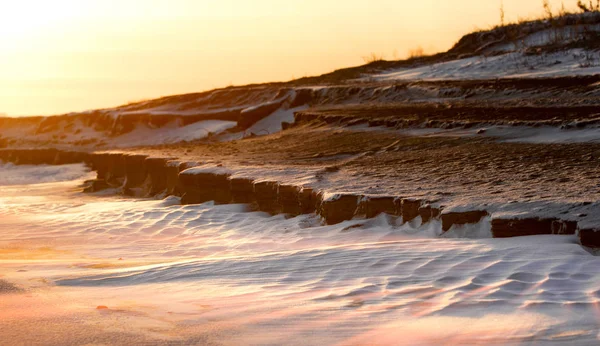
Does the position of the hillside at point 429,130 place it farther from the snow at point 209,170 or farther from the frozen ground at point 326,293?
the frozen ground at point 326,293

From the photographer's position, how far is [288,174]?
8945 millimetres

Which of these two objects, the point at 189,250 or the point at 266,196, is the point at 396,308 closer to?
the point at 189,250

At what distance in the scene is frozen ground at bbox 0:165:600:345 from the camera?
3473mm

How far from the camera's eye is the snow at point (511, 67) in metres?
14.2

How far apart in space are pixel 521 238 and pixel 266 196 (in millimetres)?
3703

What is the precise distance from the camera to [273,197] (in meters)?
8.38

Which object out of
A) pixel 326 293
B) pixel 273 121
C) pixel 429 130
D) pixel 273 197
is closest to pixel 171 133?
pixel 273 121

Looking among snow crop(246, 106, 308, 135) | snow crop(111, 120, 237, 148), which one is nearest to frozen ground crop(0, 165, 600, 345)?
snow crop(246, 106, 308, 135)

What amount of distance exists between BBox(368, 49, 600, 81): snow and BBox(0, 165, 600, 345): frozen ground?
28.0 ft

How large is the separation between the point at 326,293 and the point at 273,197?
13.7 ft

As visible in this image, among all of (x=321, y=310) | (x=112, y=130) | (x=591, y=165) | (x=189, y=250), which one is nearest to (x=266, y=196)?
(x=189, y=250)

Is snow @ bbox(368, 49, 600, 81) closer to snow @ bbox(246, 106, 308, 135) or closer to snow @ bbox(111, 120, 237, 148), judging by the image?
snow @ bbox(246, 106, 308, 135)

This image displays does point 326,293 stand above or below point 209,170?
below

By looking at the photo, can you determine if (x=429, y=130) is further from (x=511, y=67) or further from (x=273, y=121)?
(x=273, y=121)
